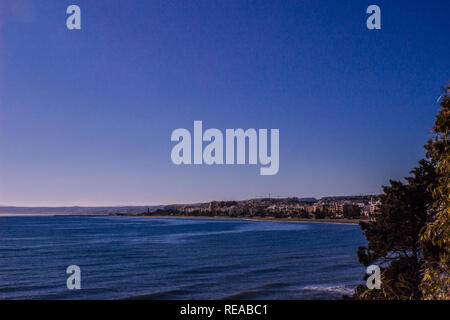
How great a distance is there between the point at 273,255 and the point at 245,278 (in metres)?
12.9

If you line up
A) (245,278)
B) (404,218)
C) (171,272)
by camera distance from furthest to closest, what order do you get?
(171,272) → (245,278) → (404,218)

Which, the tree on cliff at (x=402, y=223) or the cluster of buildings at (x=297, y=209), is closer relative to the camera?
the tree on cliff at (x=402, y=223)

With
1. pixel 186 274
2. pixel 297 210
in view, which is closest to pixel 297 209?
pixel 297 210

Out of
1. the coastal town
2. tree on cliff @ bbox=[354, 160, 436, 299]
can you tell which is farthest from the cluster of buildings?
tree on cliff @ bbox=[354, 160, 436, 299]

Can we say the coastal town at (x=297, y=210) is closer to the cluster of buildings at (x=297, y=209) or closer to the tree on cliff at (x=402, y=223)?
the cluster of buildings at (x=297, y=209)

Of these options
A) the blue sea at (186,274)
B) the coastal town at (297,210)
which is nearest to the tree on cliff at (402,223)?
the blue sea at (186,274)

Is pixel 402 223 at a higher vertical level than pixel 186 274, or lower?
higher

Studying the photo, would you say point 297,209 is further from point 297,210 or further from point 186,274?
point 186,274

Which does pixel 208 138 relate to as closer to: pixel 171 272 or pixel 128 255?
pixel 171 272

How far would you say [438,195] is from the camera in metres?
5.14

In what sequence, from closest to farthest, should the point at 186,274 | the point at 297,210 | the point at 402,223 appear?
the point at 402,223 < the point at 186,274 < the point at 297,210

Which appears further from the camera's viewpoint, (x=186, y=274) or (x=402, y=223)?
(x=186, y=274)
